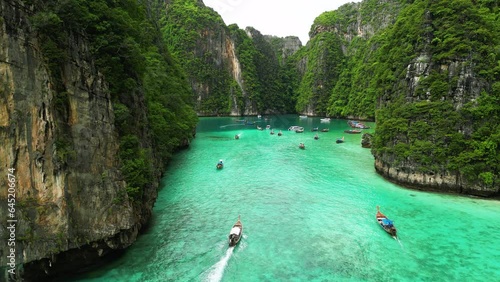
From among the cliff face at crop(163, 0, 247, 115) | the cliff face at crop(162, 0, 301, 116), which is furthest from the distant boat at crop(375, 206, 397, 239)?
the cliff face at crop(163, 0, 247, 115)

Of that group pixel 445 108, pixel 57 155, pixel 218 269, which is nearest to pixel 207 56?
pixel 445 108

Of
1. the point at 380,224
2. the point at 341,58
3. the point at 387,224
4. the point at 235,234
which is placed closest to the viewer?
the point at 235,234

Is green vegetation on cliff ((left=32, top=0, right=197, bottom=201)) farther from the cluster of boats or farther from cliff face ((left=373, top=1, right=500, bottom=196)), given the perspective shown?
cliff face ((left=373, top=1, right=500, bottom=196))

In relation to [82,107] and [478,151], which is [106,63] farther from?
[478,151]

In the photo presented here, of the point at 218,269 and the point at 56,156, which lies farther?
the point at 218,269

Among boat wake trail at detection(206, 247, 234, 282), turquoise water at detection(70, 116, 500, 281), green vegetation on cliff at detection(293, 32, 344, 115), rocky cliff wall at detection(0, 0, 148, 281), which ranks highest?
green vegetation on cliff at detection(293, 32, 344, 115)

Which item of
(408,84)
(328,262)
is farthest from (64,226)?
(408,84)

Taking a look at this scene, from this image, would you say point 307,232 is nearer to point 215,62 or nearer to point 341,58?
point 215,62
